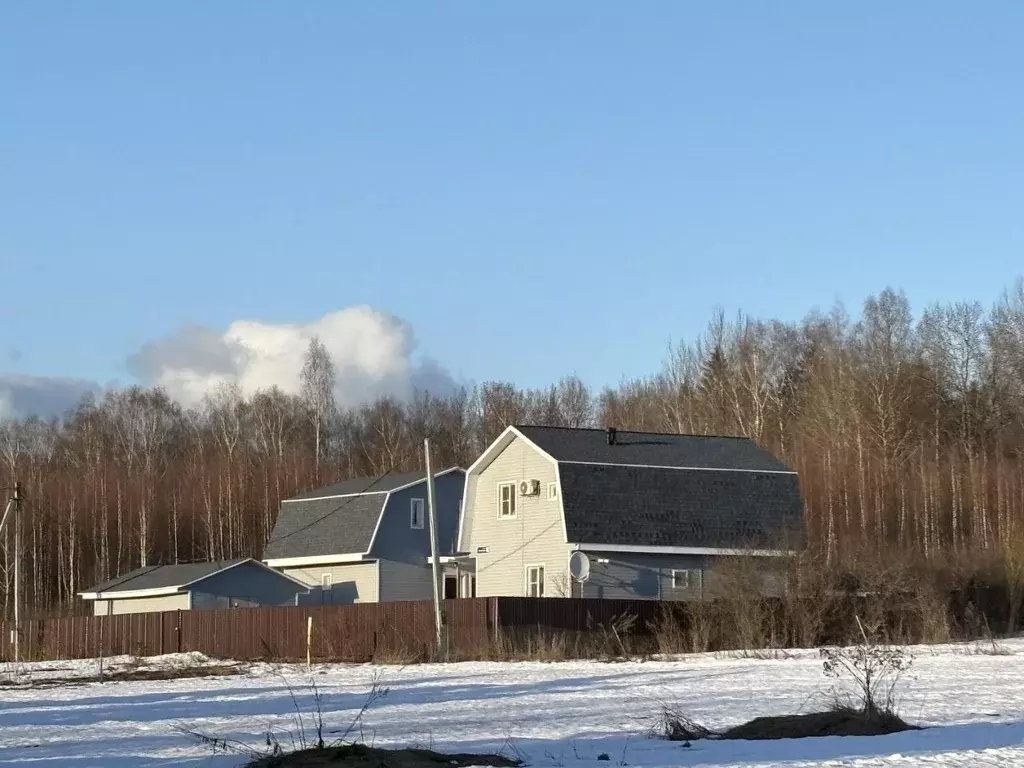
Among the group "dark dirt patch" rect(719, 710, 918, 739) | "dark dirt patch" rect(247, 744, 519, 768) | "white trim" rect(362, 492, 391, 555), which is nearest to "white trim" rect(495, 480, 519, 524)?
"white trim" rect(362, 492, 391, 555)

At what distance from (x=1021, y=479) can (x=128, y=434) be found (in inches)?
2246

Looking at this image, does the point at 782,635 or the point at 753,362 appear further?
the point at 753,362

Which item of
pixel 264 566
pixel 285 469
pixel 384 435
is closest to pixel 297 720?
pixel 264 566

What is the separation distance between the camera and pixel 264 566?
180ft

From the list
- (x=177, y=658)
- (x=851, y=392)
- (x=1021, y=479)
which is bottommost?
(x=177, y=658)

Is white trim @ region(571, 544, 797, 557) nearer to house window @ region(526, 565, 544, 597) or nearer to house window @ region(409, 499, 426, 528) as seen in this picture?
house window @ region(526, 565, 544, 597)

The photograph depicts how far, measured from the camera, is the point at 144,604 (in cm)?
5688

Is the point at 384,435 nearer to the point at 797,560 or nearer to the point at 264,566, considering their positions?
the point at 264,566

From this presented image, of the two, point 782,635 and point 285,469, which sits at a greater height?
point 285,469

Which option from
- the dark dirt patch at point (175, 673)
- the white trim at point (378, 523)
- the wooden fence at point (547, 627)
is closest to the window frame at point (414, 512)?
the white trim at point (378, 523)

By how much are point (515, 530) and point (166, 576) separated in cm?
1704

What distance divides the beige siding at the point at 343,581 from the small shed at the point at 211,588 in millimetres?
476

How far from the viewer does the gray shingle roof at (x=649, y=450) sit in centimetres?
4534

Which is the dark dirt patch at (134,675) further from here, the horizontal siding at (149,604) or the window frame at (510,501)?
the horizontal siding at (149,604)
